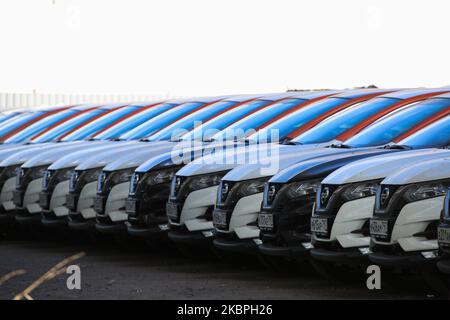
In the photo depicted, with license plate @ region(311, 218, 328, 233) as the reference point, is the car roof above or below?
above

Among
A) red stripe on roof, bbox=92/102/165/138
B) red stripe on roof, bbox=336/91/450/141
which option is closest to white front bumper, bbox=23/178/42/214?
red stripe on roof, bbox=92/102/165/138

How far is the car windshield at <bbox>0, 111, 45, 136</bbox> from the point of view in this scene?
19.5 m

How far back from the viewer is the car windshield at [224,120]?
13.6 metres

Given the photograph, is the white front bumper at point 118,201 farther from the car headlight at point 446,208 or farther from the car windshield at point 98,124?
the car headlight at point 446,208

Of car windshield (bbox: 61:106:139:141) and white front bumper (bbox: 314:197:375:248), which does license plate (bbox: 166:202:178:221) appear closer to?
white front bumper (bbox: 314:197:375:248)

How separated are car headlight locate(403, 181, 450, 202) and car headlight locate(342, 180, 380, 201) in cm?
57

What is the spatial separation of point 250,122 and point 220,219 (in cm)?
291

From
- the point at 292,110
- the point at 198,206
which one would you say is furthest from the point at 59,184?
the point at 198,206

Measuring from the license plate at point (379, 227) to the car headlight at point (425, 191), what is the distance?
249 millimetres

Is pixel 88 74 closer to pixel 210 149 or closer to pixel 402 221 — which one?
pixel 210 149

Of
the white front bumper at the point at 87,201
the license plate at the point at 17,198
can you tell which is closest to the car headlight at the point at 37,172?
the license plate at the point at 17,198

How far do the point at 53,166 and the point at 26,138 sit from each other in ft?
15.3

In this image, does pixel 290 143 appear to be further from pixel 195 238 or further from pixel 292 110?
pixel 292 110
